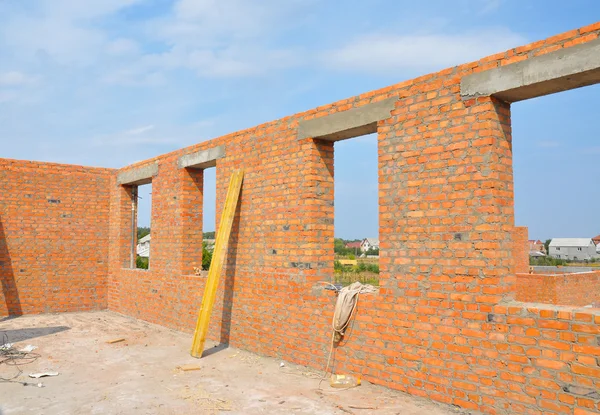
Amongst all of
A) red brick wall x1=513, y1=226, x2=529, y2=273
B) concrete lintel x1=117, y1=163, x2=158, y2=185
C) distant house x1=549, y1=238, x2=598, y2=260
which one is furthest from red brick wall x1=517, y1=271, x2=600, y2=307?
distant house x1=549, y1=238, x2=598, y2=260

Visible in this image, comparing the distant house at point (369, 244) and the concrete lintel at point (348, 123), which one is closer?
the concrete lintel at point (348, 123)

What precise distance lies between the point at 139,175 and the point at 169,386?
19.6 ft

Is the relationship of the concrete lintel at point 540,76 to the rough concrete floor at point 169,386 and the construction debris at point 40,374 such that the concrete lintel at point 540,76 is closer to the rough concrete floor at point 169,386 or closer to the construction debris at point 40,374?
the rough concrete floor at point 169,386

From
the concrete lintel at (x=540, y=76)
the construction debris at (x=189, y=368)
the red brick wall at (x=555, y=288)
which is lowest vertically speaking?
the construction debris at (x=189, y=368)

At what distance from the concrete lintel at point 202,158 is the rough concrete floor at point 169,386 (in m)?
3.02

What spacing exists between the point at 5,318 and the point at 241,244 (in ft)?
21.5

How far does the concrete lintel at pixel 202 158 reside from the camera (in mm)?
7737

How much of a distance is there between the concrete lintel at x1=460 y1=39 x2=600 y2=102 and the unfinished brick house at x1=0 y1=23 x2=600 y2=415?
0.01m

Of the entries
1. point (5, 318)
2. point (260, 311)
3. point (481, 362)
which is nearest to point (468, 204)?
point (481, 362)

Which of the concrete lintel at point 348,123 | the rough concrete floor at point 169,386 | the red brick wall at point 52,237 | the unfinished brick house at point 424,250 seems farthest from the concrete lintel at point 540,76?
the red brick wall at point 52,237

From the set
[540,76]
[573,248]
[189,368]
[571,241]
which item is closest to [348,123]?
[540,76]

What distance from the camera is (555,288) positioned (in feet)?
41.0

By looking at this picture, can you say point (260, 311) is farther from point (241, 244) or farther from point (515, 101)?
point (515, 101)

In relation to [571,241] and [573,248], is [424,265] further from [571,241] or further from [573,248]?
[571,241]
